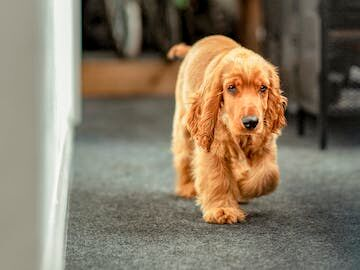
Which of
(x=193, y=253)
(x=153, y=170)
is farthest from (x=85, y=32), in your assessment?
(x=193, y=253)

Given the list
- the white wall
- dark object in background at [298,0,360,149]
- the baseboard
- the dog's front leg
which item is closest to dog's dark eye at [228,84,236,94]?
the dog's front leg

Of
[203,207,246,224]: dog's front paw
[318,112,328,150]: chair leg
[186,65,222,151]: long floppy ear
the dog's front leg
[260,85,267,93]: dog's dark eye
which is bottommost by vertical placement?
[318,112,328,150]: chair leg

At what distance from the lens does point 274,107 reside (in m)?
1.71

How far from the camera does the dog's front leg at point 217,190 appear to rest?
175 centimetres

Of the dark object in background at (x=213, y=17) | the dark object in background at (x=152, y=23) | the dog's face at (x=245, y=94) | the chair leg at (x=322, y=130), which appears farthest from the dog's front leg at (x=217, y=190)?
the dark object in background at (x=213, y=17)

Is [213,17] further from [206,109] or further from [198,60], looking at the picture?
[206,109]

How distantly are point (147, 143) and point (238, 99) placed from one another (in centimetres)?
138

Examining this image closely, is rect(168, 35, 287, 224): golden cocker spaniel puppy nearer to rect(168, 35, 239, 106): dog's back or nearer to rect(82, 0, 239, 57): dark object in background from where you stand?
rect(168, 35, 239, 106): dog's back

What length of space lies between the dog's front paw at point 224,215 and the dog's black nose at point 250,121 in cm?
26

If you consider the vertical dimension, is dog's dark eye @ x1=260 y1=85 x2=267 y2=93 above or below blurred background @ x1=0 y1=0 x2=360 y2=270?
→ above

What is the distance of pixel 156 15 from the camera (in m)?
4.34

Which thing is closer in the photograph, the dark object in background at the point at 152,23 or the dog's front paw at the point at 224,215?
the dog's front paw at the point at 224,215

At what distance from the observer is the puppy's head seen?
5.27 ft

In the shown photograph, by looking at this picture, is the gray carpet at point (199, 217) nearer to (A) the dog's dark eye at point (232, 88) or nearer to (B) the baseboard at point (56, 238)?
(B) the baseboard at point (56, 238)
